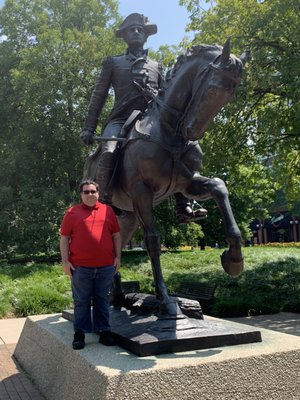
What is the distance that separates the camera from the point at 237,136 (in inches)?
570

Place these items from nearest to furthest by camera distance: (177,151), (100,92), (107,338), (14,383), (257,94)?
(107,338) < (177,151) < (14,383) < (100,92) < (257,94)

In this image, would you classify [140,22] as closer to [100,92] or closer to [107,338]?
[100,92]

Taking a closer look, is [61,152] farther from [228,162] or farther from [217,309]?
[217,309]

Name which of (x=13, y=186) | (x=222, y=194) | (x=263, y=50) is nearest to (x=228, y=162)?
(x=263, y=50)

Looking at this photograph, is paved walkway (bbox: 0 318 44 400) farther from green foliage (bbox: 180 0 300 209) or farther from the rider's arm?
green foliage (bbox: 180 0 300 209)

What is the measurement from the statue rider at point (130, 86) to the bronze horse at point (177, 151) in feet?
1.17

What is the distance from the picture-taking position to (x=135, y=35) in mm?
6391

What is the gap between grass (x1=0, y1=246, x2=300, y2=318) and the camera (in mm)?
11750

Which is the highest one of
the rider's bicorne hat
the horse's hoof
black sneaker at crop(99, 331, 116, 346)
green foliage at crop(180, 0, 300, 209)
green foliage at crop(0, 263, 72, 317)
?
green foliage at crop(180, 0, 300, 209)

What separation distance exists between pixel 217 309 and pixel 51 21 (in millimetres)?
19665

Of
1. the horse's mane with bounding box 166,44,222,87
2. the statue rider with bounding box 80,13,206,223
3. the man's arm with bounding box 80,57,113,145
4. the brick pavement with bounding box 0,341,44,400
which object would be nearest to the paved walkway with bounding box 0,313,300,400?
the brick pavement with bounding box 0,341,44,400

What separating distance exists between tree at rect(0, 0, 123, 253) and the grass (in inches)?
180

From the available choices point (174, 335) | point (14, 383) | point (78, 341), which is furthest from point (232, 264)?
point (14, 383)

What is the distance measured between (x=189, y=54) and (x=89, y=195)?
5.91 feet
